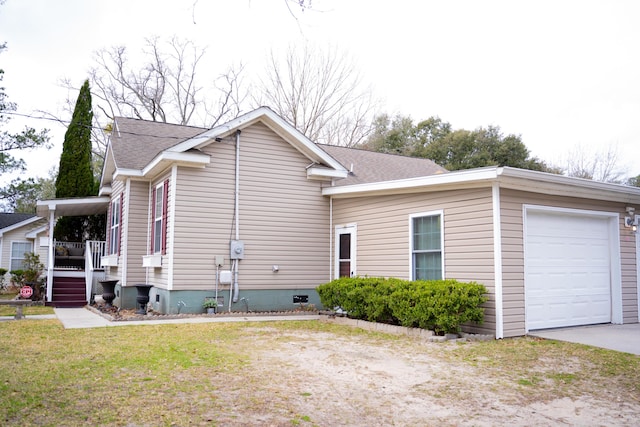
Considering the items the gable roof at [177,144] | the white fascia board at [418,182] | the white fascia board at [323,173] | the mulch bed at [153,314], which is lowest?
the mulch bed at [153,314]

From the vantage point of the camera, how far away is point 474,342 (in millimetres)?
8180

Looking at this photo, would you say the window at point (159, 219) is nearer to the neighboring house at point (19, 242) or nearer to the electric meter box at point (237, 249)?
the electric meter box at point (237, 249)

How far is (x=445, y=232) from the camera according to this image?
31.4ft

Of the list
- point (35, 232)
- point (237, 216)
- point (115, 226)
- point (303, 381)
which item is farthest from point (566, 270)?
point (35, 232)

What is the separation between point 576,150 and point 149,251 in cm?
2904

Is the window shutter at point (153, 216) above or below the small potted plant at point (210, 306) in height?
above

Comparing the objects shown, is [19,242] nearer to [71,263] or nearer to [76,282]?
[71,263]

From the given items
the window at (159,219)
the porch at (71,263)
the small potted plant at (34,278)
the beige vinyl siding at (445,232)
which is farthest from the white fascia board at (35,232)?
the beige vinyl siding at (445,232)

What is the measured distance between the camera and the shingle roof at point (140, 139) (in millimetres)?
13469

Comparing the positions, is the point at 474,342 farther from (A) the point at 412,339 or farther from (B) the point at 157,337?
(B) the point at 157,337

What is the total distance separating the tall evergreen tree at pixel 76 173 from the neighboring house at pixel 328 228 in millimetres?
3586

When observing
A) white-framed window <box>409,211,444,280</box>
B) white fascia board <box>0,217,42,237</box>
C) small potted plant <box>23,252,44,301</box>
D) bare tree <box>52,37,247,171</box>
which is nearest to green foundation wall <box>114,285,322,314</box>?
small potted plant <box>23,252,44,301</box>

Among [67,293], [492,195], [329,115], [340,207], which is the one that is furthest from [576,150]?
[67,293]

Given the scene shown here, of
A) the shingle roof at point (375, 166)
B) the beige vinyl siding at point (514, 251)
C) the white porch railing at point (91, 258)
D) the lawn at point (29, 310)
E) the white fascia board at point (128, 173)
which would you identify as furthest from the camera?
the shingle roof at point (375, 166)
